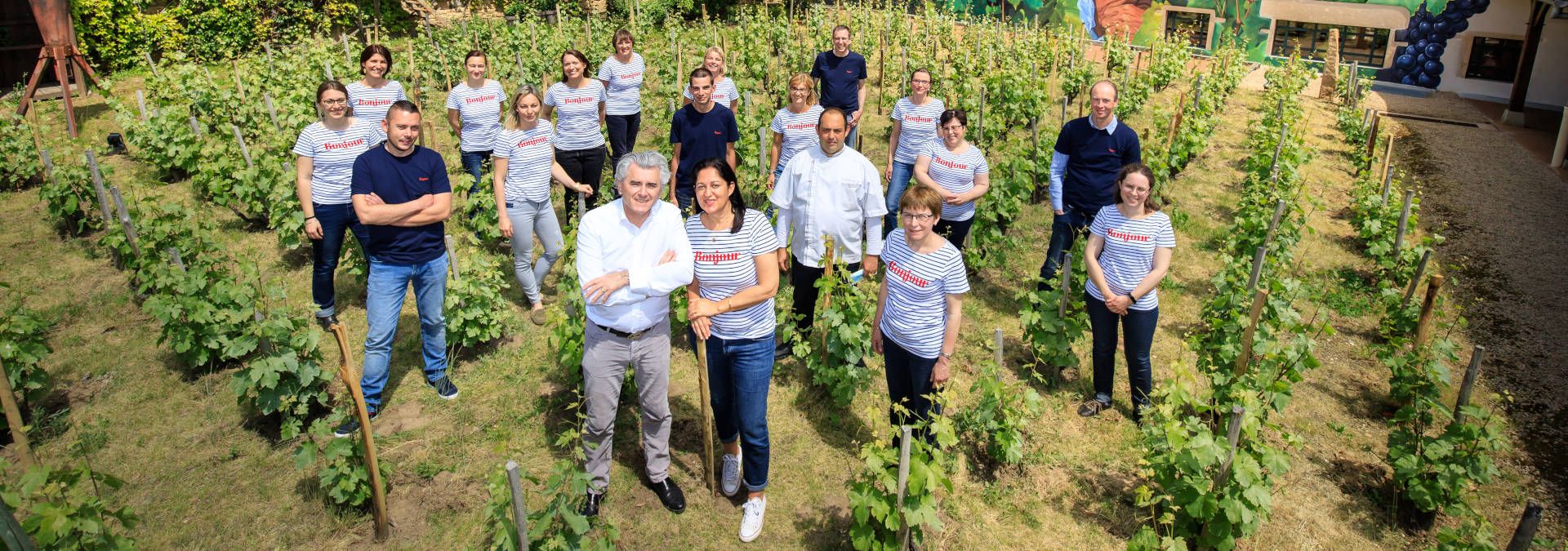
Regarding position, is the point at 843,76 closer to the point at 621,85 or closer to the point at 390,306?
the point at 621,85

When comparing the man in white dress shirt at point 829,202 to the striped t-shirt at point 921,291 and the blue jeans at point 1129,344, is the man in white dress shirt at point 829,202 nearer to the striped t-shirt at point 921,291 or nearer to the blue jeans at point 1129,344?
the striped t-shirt at point 921,291

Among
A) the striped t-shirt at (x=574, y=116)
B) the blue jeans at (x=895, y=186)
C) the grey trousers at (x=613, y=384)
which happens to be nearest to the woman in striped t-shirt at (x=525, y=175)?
the striped t-shirt at (x=574, y=116)

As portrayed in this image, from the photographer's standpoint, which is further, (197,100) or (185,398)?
(197,100)

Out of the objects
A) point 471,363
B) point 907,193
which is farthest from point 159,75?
point 907,193

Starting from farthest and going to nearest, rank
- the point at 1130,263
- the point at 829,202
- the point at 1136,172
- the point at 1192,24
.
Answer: the point at 1192,24 → the point at 829,202 → the point at 1130,263 → the point at 1136,172

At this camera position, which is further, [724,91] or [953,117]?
[724,91]

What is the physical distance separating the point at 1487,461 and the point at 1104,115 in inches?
99.0

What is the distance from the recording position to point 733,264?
339 centimetres

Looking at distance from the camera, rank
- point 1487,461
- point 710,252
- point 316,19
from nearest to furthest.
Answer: point 710,252 < point 1487,461 < point 316,19

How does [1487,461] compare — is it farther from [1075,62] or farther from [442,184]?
[1075,62]

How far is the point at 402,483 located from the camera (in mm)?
4016

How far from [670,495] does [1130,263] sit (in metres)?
2.53

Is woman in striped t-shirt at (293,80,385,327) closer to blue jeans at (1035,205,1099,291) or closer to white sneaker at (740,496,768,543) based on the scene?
white sneaker at (740,496,768,543)

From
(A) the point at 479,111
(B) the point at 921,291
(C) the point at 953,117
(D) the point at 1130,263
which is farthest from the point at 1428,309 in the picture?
(A) the point at 479,111
